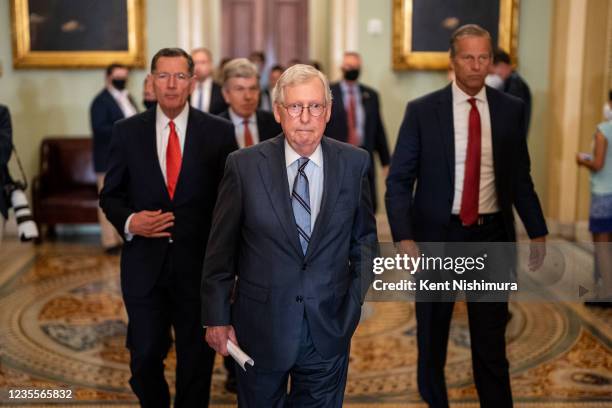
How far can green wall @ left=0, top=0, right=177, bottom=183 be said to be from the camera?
9648 mm

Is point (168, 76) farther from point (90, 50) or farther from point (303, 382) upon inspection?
point (90, 50)

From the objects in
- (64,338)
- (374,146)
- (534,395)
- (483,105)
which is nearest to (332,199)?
(483,105)

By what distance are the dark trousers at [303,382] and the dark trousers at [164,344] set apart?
88 centimetres

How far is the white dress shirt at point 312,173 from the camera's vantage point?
2.96 meters

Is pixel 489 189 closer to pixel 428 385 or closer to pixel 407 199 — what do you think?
pixel 407 199

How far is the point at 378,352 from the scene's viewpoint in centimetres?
566

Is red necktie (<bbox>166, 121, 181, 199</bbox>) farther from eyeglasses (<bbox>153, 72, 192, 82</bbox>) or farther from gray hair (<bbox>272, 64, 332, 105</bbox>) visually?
gray hair (<bbox>272, 64, 332, 105</bbox>)

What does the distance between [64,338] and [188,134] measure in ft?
9.03

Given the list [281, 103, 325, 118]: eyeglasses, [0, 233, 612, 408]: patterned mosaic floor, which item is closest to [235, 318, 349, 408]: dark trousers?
[281, 103, 325, 118]: eyeglasses

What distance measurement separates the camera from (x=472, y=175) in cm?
405

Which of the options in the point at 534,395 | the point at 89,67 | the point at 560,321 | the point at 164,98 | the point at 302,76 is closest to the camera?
the point at 302,76

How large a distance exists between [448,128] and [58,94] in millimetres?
6971

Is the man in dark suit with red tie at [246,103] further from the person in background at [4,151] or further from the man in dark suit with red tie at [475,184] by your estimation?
the person in background at [4,151]

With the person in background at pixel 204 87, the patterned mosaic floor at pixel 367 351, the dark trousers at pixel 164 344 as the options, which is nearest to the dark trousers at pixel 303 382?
the dark trousers at pixel 164 344
